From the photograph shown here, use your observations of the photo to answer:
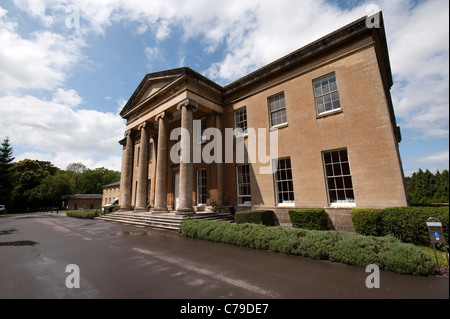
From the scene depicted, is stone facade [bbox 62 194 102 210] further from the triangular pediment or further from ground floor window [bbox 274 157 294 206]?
ground floor window [bbox 274 157 294 206]

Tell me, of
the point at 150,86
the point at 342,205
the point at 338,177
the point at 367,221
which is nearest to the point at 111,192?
the point at 150,86

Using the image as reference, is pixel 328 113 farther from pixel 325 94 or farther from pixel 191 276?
Answer: pixel 191 276

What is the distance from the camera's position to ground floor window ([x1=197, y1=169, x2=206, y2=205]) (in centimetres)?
1573

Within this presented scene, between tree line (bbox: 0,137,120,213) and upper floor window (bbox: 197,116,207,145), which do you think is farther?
tree line (bbox: 0,137,120,213)

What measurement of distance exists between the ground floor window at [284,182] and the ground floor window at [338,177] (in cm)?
197

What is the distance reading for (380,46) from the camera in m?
10.6

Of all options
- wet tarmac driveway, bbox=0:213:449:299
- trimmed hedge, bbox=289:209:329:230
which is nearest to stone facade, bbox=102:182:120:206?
wet tarmac driveway, bbox=0:213:449:299

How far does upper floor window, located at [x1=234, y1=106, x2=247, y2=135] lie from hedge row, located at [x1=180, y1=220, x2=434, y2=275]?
7.74m

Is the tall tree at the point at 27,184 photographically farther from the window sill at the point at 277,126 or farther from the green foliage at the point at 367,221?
the green foliage at the point at 367,221

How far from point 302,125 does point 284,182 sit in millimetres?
3388

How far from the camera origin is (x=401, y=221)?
677cm

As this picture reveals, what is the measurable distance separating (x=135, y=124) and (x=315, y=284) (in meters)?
18.4
